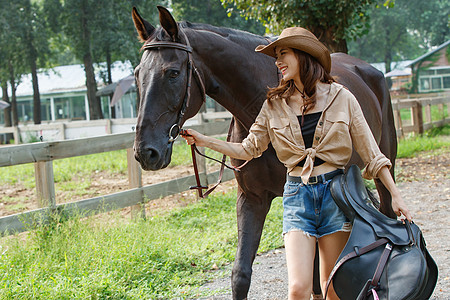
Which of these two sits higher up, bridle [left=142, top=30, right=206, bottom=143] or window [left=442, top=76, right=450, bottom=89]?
window [left=442, top=76, right=450, bottom=89]

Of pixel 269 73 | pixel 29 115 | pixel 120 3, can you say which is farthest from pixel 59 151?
pixel 29 115

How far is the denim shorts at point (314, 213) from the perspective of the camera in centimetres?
261

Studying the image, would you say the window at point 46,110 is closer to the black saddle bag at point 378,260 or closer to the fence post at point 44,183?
the fence post at point 44,183

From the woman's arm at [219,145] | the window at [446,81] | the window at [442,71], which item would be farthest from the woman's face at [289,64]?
the window at [446,81]

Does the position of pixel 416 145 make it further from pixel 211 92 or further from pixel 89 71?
pixel 89 71

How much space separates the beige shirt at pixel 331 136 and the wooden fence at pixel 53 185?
10.2 feet

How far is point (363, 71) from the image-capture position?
5270 mm

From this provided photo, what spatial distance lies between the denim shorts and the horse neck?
965mm

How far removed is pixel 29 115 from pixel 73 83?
7539mm

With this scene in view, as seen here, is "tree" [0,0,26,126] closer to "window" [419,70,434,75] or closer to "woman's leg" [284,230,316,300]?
"woman's leg" [284,230,316,300]

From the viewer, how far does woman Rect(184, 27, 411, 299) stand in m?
2.61

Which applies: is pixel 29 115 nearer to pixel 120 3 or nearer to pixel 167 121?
pixel 120 3

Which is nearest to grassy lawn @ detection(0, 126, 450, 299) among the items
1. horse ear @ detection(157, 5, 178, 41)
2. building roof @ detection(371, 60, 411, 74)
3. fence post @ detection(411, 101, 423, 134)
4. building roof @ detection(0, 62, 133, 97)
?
horse ear @ detection(157, 5, 178, 41)

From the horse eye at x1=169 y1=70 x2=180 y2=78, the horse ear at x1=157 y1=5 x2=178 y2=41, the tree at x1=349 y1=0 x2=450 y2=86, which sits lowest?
the horse eye at x1=169 y1=70 x2=180 y2=78
